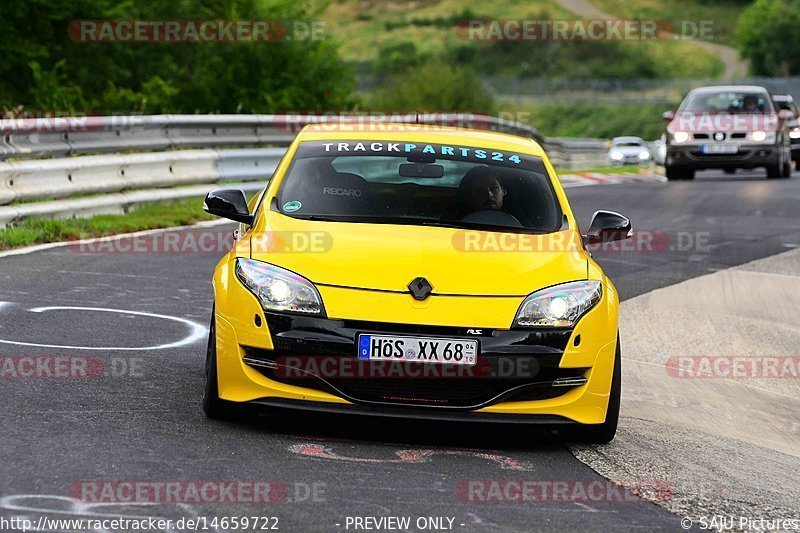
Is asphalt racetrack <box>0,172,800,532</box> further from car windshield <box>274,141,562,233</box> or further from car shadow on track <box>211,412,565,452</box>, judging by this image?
car windshield <box>274,141,562,233</box>

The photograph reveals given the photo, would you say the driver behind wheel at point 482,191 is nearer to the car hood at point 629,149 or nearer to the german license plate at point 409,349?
the german license plate at point 409,349

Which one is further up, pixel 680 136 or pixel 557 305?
pixel 557 305

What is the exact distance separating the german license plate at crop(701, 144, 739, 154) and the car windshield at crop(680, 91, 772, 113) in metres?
0.70

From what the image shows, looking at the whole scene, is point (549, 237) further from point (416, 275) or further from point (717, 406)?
point (717, 406)

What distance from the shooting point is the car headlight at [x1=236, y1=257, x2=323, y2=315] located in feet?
20.9

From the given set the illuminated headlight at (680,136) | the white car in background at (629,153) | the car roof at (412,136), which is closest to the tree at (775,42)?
the white car in background at (629,153)

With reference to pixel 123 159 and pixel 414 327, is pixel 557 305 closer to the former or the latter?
pixel 414 327

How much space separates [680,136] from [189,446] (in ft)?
69.7

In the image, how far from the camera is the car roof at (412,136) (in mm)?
8102

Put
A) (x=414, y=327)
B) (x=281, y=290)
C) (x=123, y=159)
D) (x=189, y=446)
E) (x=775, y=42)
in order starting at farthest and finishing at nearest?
(x=775, y=42)
(x=123, y=159)
(x=281, y=290)
(x=414, y=327)
(x=189, y=446)

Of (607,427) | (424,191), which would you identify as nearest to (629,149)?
(424,191)

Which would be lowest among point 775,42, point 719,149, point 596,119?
point 596,119

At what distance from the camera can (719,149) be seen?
1024 inches

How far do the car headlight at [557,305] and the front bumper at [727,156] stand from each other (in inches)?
788
